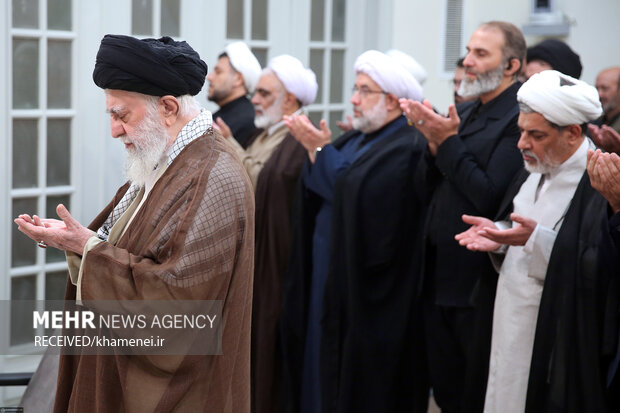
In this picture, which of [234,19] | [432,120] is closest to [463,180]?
[432,120]

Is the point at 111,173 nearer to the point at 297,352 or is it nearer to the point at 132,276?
the point at 297,352

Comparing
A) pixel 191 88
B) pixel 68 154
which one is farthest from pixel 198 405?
pixel 68 154

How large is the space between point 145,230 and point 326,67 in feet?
13.2

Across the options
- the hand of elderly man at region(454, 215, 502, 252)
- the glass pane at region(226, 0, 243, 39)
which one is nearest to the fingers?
the hand of elderly man at region(454, 215, 502, 252)

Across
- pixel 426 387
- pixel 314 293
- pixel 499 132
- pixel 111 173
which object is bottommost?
pixel 426 387

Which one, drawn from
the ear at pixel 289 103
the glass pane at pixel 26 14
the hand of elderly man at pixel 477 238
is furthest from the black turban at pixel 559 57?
the glass pane at pixel 26 14

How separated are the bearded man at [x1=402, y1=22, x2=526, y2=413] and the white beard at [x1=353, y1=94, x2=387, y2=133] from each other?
1.47 feet

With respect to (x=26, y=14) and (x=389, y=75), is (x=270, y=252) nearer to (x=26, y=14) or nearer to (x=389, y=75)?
(x=389, y=75)

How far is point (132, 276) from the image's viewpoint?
2.35 meters

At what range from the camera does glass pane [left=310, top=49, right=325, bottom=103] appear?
20.4ft

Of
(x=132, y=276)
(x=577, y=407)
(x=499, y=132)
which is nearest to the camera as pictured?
(x=132, y=276)

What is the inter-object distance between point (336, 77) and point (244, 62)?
1254 millimetres

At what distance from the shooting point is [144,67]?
248 cm

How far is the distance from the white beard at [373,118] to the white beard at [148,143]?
6.68 feet
